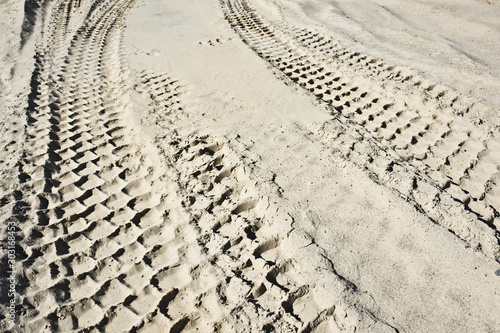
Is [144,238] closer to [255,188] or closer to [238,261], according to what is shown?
[238,261]

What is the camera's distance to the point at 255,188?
3270 mm

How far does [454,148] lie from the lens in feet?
12.5

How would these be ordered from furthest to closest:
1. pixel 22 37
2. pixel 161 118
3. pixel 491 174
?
1. pixel 22 37
2. pixel 161 118
3. pixel 491 174

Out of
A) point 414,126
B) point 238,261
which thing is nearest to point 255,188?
point 238,261

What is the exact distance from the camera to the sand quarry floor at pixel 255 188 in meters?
2.47

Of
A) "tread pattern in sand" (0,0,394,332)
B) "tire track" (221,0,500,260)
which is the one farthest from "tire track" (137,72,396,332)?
"tire track" (221,0,500,260)

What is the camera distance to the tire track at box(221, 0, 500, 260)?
3.15 metres

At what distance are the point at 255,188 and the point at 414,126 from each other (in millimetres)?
2170

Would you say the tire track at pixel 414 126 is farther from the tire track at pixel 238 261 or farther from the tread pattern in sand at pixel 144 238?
the tread pattern in sand at pixel 144 238

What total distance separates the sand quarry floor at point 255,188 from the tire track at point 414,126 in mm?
22

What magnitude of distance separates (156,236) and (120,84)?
3274 mm

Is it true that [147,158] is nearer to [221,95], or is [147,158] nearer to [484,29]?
[221,95]

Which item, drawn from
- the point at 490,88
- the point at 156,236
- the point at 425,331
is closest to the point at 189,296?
the point at 156,236

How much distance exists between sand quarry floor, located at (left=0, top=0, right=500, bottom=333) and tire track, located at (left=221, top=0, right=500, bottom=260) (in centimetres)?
2
